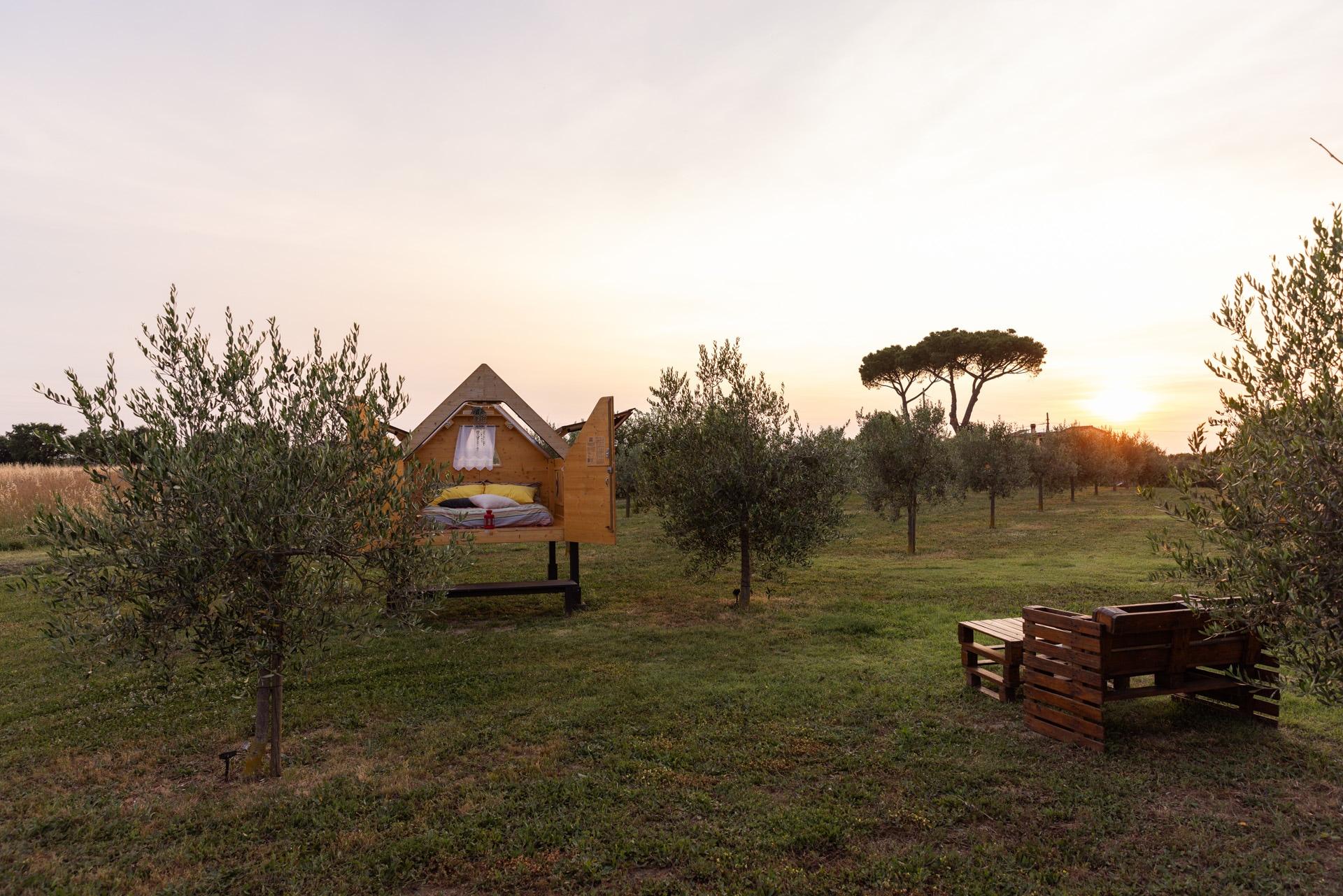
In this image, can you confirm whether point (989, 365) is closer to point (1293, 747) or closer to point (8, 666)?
point (1293, 747)

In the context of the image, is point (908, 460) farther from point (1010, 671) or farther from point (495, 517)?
point (1010, 671)

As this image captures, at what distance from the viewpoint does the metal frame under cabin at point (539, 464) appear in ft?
44.9

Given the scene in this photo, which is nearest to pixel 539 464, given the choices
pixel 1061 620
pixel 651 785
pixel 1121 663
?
pixel 651 785

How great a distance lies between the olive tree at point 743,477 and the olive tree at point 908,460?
12.0 metres

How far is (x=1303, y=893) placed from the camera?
15.4 feet

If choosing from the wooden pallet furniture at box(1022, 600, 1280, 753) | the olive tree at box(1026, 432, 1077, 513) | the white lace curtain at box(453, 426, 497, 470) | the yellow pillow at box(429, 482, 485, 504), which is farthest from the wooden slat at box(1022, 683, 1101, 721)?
the olive tree at box(1026, 432, 1077, 513)

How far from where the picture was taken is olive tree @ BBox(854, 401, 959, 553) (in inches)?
1022

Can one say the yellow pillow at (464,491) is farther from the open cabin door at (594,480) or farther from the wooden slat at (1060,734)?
the wooden slat at (1060,734)

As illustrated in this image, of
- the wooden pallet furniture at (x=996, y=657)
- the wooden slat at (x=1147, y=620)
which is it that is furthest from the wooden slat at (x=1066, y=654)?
the wooden pallet furniture at (x=996, y=657)

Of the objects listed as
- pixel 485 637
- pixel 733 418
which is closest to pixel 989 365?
pixel 733 418

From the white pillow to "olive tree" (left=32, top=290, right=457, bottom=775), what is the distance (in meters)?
7.75

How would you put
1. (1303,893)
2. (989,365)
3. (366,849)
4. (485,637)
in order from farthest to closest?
(989,365) → (485,637) → (366,849) → (1303,893)

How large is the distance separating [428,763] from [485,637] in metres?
5.40

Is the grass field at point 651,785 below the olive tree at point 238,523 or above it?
below
